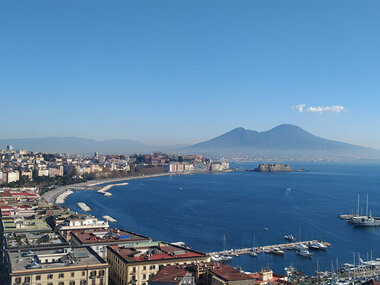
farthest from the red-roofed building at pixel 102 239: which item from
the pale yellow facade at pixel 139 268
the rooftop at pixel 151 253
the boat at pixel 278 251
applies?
the boat at pixel 278 251

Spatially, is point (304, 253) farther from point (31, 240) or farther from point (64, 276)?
point (64, 276)

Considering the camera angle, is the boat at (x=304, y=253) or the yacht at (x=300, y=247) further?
the yacht at (x=300, y=247)

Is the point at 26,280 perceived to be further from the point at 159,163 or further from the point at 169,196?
the point at 159,163

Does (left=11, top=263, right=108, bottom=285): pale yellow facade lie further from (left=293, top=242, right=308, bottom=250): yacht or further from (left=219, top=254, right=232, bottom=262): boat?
(left=293, top=242, right=308, bottom=250): yacht

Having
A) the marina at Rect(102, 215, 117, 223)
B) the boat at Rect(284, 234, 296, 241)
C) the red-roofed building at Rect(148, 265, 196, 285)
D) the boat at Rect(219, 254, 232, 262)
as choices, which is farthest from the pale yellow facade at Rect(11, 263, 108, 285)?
the marina at Rect(102, 215, 117, 223)

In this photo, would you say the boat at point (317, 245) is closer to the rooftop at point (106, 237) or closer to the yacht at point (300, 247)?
the yacht at point (300, 247)

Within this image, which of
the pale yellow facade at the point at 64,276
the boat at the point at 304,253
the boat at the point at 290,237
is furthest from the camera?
the boat at the point at 290,237

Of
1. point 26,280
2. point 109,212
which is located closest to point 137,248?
point 26,280
